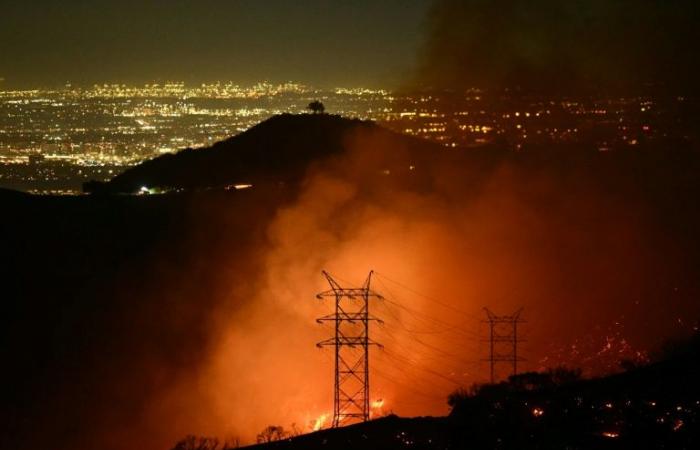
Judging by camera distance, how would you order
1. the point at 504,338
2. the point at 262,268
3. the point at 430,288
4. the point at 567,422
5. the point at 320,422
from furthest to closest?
the point at 430,288 < the point at 262,268 < the point at 504,338 < the point at 320,422 < the point at 567,422

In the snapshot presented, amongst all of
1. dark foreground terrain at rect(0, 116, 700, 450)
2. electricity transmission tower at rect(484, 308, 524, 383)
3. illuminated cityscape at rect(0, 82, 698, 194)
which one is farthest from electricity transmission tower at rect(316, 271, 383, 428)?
illuminated cityscape at rect(0, 82, 698, 194)

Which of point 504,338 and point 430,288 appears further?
point 430,288

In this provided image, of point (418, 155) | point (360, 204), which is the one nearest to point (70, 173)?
point (418, 155)

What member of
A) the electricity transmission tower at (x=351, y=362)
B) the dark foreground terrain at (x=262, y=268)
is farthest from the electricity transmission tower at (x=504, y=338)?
the electricity transmission tower at (x=351, y=362)

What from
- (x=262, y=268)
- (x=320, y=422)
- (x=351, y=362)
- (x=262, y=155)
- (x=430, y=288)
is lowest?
(x=320, y=422)

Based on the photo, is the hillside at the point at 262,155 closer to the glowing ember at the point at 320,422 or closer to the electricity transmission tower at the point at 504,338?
the electricity transmission tower at the point at 504,338

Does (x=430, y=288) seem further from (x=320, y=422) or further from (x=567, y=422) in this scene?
(x=567, y=422)

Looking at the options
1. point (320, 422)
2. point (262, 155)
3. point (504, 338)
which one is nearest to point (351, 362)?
point (320, 422)

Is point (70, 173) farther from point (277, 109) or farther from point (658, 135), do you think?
point (658, 135)
